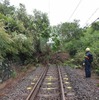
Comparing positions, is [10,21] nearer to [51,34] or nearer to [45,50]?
[45,50]

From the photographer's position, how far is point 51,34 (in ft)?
141

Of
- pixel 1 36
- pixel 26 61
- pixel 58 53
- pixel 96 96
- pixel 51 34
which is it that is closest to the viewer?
pixel 96 96

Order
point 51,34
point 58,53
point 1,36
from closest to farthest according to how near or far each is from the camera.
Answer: point 1,36, point 58,53, point 51,34

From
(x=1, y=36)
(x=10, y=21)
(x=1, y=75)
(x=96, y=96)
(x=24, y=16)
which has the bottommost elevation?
(x=96, y=96)

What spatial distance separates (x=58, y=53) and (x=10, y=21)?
→ 15100mm

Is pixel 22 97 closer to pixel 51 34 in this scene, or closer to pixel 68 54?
pixel 68 54

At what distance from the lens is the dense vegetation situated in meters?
22.4

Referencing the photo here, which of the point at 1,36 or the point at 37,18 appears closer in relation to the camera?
the point at 1,36

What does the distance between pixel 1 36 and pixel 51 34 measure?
1129 inches

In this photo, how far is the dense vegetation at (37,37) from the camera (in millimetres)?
22406

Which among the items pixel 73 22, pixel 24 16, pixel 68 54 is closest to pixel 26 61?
pixel 24 16

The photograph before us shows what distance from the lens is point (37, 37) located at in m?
36.0

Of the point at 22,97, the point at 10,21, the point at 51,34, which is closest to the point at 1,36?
the point at 22,97

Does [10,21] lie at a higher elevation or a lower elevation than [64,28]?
lower
